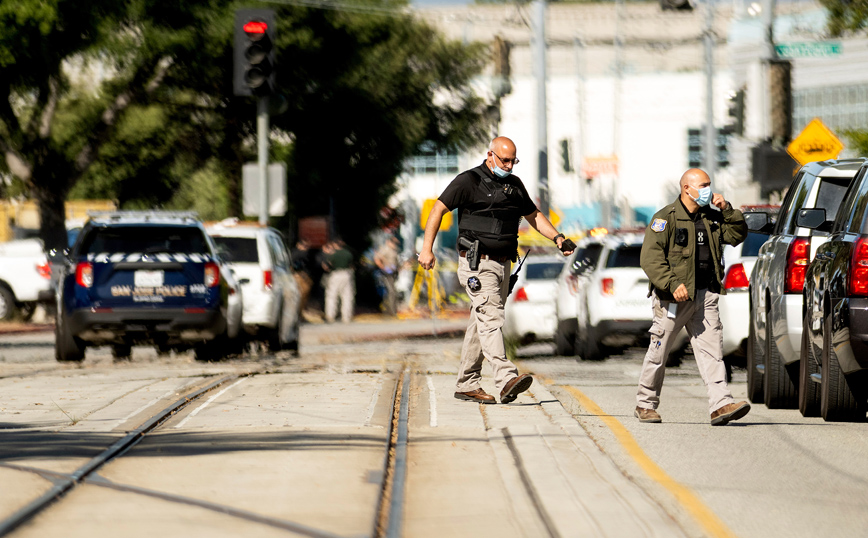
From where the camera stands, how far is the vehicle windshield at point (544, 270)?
20.7 meters

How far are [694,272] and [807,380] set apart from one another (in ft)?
4.35

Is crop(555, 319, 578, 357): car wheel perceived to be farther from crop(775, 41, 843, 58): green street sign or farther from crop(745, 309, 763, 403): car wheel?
crop(745, 309, 763, 403): car wheel

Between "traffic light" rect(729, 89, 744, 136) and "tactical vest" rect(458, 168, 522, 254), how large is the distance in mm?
13071

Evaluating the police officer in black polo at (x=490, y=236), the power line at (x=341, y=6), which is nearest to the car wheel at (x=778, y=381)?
the police officer in black polo at (x=490, y=236)

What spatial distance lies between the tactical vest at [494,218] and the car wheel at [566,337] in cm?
802

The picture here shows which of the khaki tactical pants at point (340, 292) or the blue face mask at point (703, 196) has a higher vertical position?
the blue face mask at point (703, 196)

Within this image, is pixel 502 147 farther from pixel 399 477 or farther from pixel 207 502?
pixel 207 502

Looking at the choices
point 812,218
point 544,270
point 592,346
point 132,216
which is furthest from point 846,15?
point 812,218

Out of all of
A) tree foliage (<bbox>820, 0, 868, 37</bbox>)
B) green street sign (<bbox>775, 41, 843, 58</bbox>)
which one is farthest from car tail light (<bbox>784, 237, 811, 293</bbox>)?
green street sign (<bbox>775, 41, 843, 58</bbox>)

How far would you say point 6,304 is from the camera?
28406mm

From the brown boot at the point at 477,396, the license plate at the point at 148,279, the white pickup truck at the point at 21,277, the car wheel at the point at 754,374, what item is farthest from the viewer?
the white pickup truck at the point at 21,277

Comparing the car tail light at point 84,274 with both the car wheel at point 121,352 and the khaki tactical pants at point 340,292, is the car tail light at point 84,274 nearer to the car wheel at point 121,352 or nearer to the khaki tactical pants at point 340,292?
the car wheel at point 121,352

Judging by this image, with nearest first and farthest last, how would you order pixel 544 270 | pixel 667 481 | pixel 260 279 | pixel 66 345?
pixel 667 481, pixel 66 345, pixel 260 279, pixel 544 270

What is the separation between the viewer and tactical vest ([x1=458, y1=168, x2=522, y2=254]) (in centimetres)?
1038
